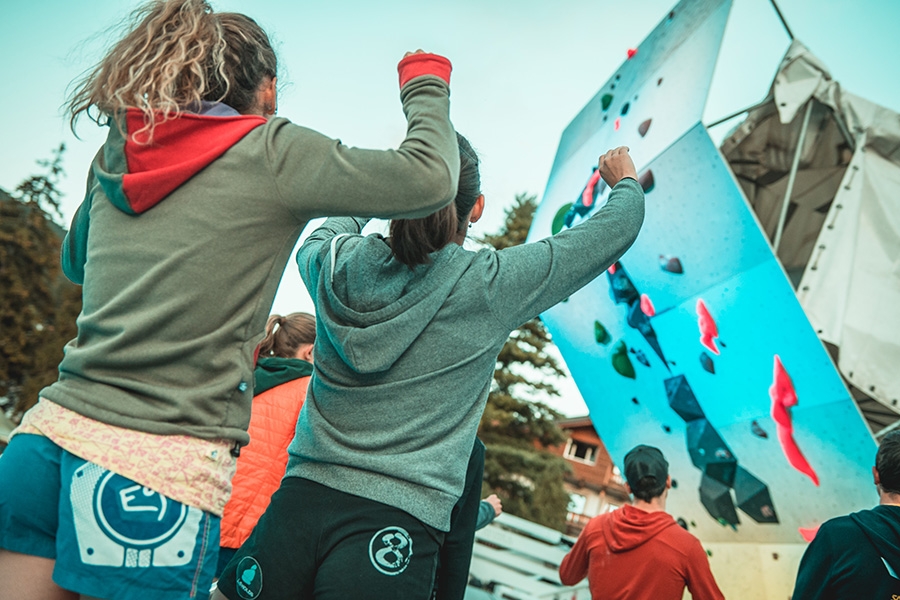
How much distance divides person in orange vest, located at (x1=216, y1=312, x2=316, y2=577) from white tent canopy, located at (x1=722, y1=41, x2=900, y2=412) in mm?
2252

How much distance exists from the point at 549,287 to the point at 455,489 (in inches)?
19.1

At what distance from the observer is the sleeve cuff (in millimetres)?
1456

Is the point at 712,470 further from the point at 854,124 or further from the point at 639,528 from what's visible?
the point at 854,124

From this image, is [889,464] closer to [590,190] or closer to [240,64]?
[590,190]

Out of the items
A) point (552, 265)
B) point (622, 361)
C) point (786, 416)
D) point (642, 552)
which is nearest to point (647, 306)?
point (622, 361)

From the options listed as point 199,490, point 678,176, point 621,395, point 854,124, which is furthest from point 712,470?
point 199,490

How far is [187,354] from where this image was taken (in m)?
1.24

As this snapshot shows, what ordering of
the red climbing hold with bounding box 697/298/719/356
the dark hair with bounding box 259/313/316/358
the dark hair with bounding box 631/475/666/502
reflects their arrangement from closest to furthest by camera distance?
1. the dark hair with bounding box 259/313/316/358
2. the dark hair with bounding box 631/475/666/502
3. the red climbing hold with bounding box 697/298/719/356

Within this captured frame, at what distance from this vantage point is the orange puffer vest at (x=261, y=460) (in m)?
2.73

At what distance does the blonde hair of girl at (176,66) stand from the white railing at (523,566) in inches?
176

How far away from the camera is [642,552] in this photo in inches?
129

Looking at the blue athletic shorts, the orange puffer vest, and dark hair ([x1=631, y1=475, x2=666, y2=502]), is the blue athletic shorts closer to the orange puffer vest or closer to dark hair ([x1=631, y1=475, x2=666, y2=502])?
the orange puffer vest

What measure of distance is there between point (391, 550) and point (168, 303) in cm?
66

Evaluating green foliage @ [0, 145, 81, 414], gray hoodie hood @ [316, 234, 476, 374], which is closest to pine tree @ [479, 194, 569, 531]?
green foliage @ [0, 145, 81, 414]
